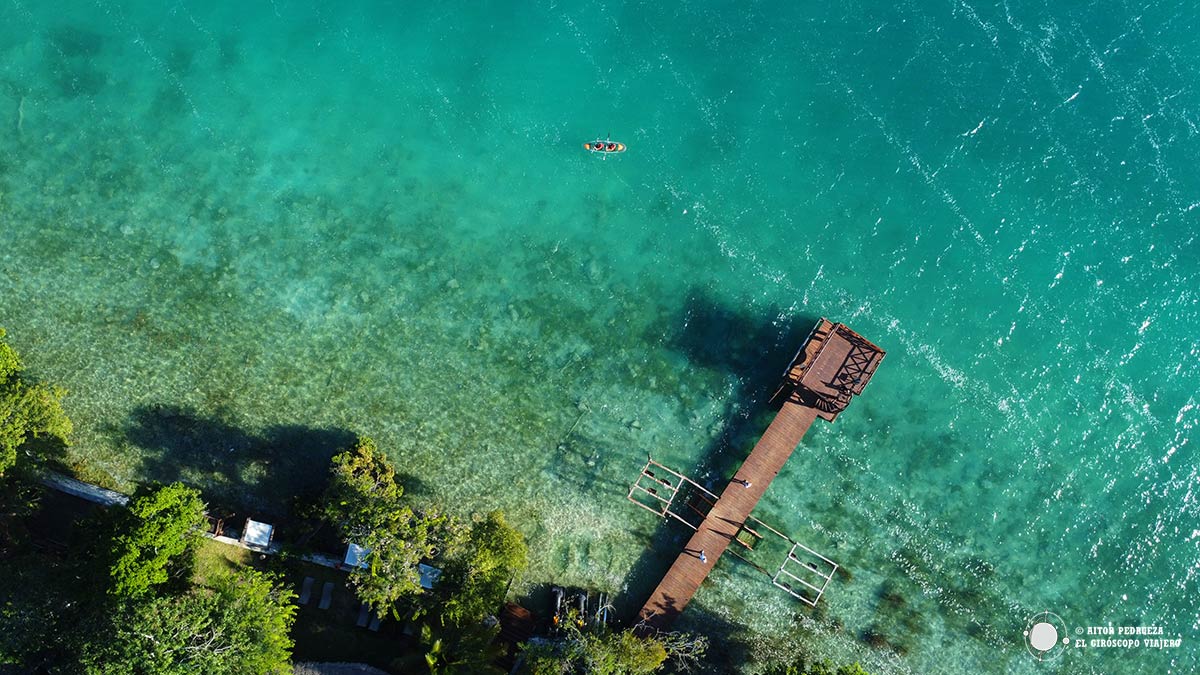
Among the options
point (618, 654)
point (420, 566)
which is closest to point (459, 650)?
point (420, 566)

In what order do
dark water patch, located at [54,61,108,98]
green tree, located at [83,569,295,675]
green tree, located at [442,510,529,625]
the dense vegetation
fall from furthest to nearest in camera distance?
dark water patch, located at [54,61,108,98], green tree, located at [442,510,529,625], the dense vegetation, green tree, located at [83,569,295,675]

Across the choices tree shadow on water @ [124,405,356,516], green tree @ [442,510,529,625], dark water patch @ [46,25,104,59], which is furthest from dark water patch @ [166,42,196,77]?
green tree @ [442,510,529,625]

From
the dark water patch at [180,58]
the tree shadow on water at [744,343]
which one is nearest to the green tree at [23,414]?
the dark water patch at [180,58]

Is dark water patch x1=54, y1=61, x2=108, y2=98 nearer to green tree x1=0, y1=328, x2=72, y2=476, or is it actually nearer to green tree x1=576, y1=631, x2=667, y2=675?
green tree x1=0, y1=328, x2=72, y2=476

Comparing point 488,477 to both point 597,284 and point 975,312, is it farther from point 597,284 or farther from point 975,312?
point 975,312

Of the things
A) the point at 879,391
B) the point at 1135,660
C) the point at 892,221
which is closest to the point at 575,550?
the point at 879,391

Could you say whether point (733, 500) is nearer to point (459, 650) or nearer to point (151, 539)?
point (459, 650)
